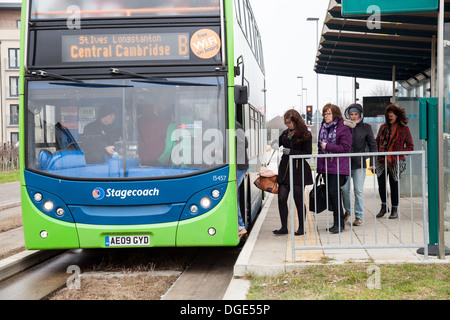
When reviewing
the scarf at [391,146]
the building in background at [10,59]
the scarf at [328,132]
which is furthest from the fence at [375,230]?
the building in background at [10,59]

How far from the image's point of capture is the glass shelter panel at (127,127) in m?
7.64

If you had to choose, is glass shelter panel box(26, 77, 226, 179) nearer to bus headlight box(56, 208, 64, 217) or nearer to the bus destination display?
the bus destination display

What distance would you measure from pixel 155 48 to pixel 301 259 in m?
3.03

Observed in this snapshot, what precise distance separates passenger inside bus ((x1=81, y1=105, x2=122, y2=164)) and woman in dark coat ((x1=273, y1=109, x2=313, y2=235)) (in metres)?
2.61

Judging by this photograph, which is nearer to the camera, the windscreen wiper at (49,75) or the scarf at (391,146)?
the windscreen wiper at (49,75)

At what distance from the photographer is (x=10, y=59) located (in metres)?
63.7

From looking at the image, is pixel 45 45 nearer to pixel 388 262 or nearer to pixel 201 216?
pixel 201 216

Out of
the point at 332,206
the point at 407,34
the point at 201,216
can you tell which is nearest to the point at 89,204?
the point at 201,216

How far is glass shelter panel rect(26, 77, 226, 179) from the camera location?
7637 millimetres

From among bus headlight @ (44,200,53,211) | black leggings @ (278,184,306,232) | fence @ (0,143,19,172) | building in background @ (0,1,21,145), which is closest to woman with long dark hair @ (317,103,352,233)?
black leggings @ (278,184,306,232)

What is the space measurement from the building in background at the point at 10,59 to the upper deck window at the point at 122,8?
57.0 meters

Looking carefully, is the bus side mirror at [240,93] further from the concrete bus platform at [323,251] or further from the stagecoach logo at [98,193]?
the stagecoach logo at [98,193]

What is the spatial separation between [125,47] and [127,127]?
3.24ft

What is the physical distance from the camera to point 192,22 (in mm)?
7773
